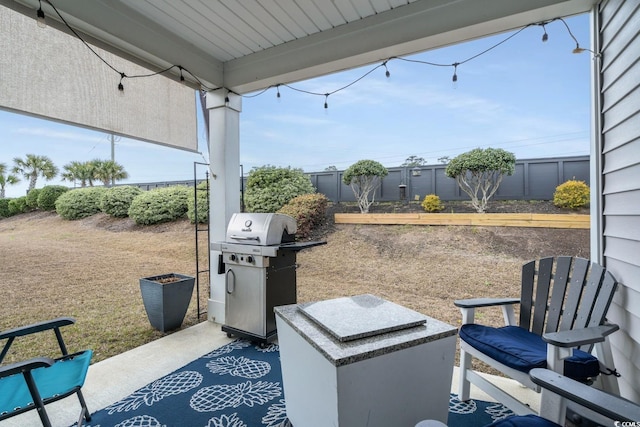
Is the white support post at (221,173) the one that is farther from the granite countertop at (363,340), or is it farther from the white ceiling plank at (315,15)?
the granite countertop at (363,340)

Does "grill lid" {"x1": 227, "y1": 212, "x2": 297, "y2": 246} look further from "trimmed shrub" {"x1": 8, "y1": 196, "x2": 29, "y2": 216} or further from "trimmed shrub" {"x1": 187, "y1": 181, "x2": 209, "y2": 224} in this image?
"trimmed shrub" {"x1": 8, "y1": 196, "x2": 29, "y2": 216}

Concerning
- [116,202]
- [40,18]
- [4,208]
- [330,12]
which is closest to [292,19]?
[330,12]

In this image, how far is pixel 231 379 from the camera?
2148mm

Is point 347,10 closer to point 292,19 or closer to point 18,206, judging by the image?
point 292,19

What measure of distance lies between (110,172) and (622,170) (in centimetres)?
1135

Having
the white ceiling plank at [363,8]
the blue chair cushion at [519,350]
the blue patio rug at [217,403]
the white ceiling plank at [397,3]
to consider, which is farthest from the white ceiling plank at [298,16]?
the blue patio rug at [217,403]

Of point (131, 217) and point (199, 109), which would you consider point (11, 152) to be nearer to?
point (199, 109)

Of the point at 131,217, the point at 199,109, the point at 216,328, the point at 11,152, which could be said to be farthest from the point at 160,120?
the point at 131,217

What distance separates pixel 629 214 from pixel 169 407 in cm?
279

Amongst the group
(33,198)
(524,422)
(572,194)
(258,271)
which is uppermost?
(33,198)

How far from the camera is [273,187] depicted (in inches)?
229

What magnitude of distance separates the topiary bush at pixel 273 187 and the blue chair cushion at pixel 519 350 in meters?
4.32

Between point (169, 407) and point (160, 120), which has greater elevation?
point (160, 120)

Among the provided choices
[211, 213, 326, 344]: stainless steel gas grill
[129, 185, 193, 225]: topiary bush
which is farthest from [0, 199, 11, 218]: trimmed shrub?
[211, 213, 326, 344]: stainless steel gas grill
